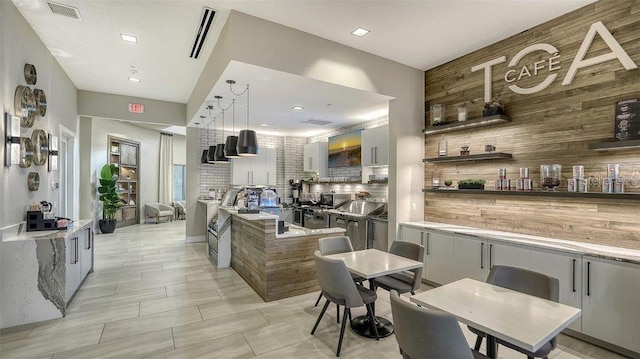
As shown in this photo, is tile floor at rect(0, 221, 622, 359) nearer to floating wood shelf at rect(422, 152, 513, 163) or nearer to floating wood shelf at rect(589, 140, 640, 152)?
floating wood shelf at rect(589, 140, 640, 152)

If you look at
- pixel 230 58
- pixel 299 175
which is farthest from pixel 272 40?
pixel 299 175

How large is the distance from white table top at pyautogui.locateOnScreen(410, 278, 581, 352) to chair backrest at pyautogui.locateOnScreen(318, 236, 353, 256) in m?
1.46

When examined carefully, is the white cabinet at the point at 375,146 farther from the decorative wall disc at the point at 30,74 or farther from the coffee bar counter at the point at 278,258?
the decorative wall disc at the point at 30,74

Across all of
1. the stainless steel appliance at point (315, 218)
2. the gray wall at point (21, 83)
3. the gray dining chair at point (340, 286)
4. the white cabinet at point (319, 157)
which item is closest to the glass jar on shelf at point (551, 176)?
the gray dining chair at point (340, 286)

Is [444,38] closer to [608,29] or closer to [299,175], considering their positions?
[608,29]

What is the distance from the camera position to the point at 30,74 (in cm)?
367

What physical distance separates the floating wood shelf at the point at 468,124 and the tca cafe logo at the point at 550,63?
13.8 inches

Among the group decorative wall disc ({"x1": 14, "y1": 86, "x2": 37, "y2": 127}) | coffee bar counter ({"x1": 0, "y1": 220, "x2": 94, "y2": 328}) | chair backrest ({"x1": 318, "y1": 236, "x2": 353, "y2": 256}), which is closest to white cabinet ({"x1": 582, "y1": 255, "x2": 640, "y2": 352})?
chair backrest ({"x1": 318, "y1": 236, "x2": 353, "y2": 256})

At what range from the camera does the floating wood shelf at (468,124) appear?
12.5ft

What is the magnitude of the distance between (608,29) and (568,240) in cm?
225

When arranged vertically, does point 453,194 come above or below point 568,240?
above

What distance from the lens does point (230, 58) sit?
3.29 m

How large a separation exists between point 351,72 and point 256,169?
182 inches

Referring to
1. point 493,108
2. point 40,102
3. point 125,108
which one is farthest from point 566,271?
point 125,108
